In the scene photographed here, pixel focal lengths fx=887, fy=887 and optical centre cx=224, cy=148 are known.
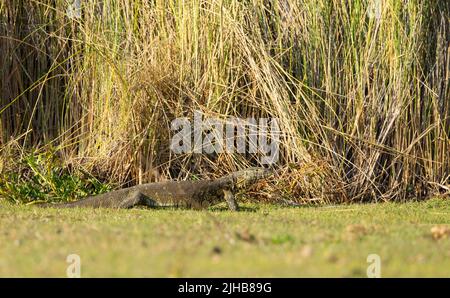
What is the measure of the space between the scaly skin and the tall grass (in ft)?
1.82

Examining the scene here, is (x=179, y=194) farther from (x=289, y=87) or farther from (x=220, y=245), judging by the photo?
(x=220, y=245)

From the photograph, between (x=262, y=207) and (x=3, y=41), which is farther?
(x=3, y=41)

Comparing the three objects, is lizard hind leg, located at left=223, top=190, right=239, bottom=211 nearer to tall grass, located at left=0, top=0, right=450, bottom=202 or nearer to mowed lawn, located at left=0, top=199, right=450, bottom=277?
tall grass, located at left=0, top=0, right=450, bottom=202

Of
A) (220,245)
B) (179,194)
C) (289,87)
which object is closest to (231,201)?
(179,194)

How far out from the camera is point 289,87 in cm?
971

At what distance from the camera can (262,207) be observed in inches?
359

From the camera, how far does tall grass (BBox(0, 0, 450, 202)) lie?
31.6 ft

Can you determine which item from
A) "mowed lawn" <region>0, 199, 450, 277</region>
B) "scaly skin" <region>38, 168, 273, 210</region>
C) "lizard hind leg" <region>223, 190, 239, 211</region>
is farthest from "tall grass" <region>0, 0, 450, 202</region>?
"mowed lawn" <region>0, 199, 450, 277</region>

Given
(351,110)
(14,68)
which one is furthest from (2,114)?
(351,110)

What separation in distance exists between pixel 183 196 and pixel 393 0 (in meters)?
3.21

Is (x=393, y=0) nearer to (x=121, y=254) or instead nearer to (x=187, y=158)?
(x=187, y=158)

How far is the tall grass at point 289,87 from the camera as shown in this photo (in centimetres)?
962
